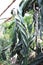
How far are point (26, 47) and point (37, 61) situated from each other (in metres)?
0.11

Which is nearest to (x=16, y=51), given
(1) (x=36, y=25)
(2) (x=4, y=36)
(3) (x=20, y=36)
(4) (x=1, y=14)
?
(3) (x=20, y=36)

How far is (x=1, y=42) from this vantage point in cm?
177

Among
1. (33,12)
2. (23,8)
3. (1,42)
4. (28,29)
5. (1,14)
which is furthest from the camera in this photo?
(1,14)

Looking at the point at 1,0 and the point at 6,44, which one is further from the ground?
the point at 1,0

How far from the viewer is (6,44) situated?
5.82ft

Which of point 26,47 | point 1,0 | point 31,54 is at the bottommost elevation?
point 31,54

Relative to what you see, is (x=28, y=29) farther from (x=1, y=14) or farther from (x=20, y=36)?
(x=1, y=14)

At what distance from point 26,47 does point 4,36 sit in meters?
0.48

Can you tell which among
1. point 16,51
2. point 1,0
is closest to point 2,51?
point 16,51

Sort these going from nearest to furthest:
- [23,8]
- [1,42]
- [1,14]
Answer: [23,8]
[1,42]
[1,14]

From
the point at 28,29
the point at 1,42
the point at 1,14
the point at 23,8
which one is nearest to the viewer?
the point at 23,8

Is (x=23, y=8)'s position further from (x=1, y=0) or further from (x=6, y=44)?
(x=1, y=0)

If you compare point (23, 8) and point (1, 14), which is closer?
point (23, 8)

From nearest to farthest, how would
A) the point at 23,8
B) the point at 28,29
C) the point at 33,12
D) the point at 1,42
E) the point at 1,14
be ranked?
the point at 23,8
the point at 28,29
the point at 33,12
the point at 1,42
the point at 1,14
